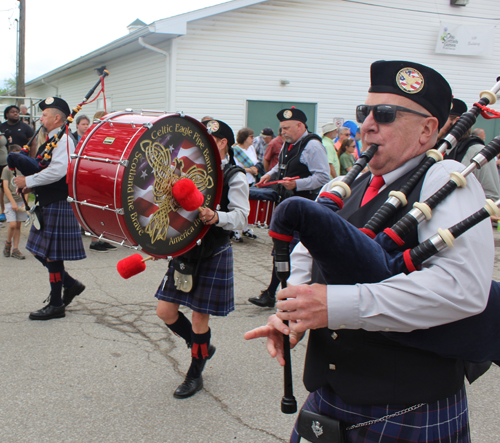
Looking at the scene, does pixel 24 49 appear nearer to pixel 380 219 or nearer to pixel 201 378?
pixel 201 378

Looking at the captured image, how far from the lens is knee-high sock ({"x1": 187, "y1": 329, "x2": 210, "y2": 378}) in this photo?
304cm

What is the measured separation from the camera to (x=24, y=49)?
16859mm

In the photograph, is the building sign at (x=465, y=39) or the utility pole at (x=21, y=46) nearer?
the building sign at (x=465, y=39)

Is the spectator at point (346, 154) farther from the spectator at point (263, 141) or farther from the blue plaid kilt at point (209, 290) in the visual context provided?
the blue plaid kilt at point (209, 290)

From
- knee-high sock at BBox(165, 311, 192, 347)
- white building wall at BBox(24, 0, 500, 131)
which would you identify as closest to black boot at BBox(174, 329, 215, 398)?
knee-high sock at BBox(165, 311, 192, 347)

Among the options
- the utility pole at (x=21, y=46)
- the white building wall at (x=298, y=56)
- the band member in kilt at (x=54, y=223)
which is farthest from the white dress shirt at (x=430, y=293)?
the utility pole at (x=21, y=46)

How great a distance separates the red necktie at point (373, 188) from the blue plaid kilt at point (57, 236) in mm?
3436

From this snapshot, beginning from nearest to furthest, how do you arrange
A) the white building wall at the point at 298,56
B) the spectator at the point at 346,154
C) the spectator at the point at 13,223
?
the spectator at the point at 13,223 < the spectator at the point at 346,154 < the white building wall at the point at 298,56

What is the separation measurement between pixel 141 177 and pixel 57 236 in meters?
2.15

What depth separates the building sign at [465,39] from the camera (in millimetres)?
13055

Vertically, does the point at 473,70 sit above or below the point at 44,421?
above

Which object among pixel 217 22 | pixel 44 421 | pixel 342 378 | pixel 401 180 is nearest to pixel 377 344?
pixel 342 378

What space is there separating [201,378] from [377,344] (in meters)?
2.08

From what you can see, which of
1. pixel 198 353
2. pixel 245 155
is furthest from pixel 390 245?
pixel 245 155
